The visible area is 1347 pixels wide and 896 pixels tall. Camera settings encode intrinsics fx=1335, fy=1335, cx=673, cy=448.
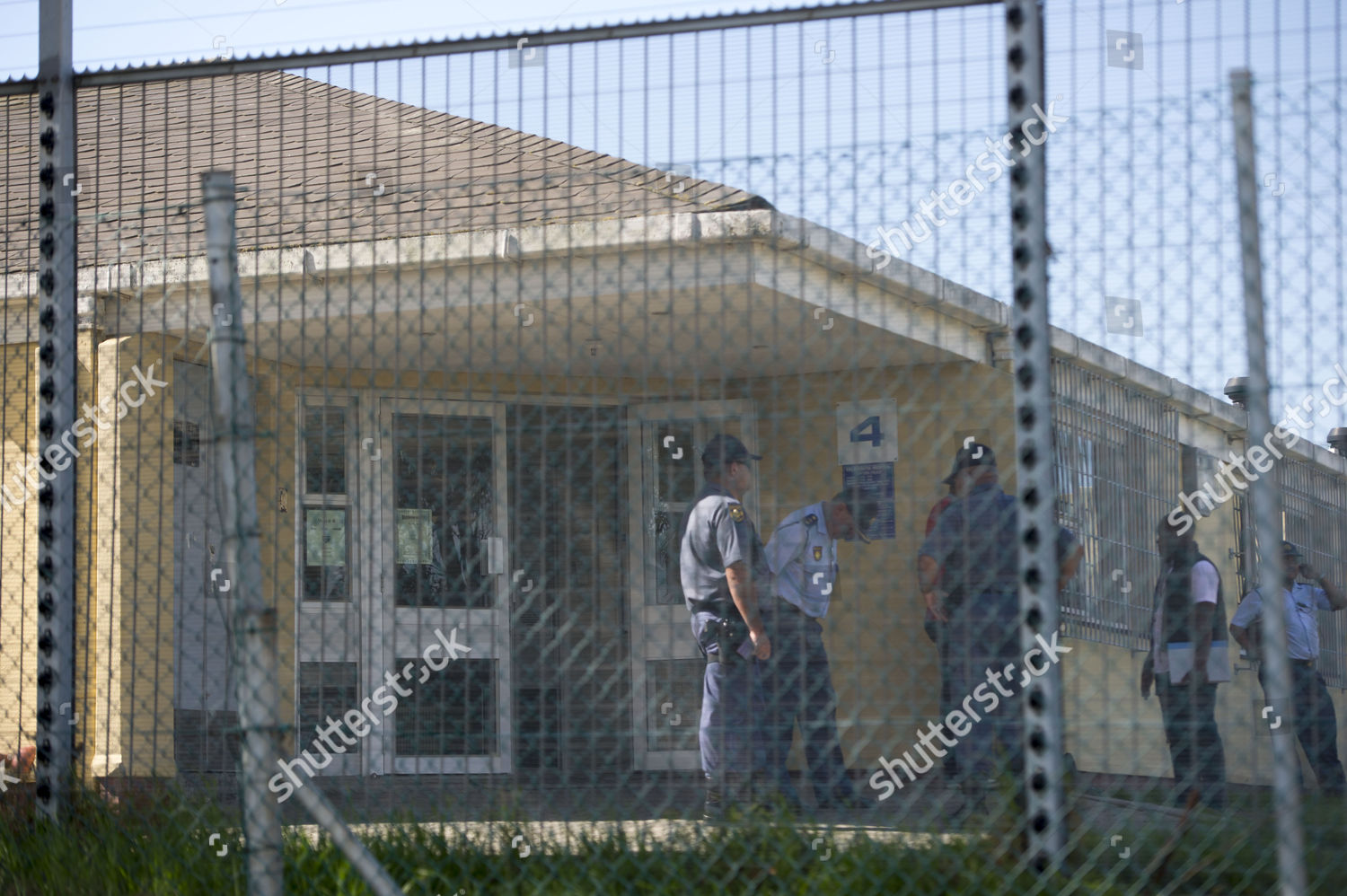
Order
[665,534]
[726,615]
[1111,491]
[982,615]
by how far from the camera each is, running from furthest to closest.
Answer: [665,534] < [726,615] < [1111,491] < [982,615]

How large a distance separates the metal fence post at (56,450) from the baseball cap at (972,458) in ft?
9.70

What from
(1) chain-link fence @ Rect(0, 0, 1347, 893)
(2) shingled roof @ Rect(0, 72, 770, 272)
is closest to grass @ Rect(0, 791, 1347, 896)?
(1) chain-link fence @ Rect(0, 0, 1347, 893)

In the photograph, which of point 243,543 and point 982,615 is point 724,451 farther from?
point 243,543

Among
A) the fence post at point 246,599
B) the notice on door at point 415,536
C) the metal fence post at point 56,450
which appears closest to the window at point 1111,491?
the notice on door at point 415,536

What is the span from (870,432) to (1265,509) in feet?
4.28

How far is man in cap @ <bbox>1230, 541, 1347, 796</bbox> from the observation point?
4.16 meters

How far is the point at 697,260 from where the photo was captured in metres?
4.20

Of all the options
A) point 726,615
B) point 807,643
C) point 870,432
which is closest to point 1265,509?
point 870,432

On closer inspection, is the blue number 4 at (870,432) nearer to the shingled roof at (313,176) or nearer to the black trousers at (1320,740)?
the shingled roof at (313,176)

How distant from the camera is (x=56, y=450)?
14.8 ft

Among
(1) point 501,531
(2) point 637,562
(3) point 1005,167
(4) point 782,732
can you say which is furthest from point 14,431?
(3) point 1005,167

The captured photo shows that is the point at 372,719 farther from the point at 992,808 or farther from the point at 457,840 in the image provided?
the point at 992,808

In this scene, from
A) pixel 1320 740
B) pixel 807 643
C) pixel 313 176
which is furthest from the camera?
pixel 313 176

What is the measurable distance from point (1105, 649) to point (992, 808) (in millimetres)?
846
